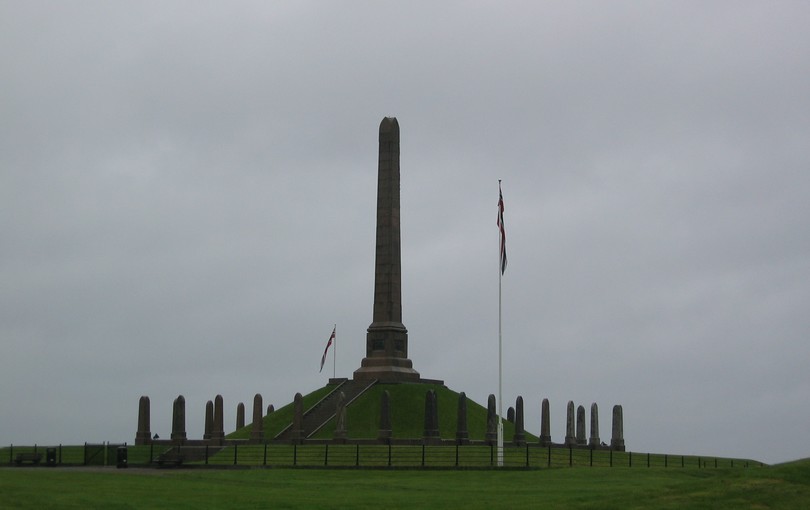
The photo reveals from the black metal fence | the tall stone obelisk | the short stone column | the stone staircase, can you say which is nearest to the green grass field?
the black metal fence

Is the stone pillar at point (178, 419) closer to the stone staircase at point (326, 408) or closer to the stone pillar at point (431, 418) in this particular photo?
the stone staircase at point (326, 408)

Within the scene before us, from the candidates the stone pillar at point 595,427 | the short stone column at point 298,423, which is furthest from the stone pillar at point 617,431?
the short stone column at point 298,423

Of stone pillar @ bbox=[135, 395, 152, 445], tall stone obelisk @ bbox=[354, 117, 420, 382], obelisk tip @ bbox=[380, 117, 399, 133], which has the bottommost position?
stone pillar @ bbox=[135, 395, 152, 445]

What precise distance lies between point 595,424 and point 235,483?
2842 centimetres

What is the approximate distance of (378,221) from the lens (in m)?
63.2

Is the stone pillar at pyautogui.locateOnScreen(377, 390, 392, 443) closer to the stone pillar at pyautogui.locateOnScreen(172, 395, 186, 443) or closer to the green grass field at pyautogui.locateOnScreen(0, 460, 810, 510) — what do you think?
the stone pillar at pyautogui.locateOnScreen(172, 395, 186, 443)

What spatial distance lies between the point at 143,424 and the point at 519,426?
1794 centimetres

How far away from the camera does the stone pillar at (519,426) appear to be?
5250 cm

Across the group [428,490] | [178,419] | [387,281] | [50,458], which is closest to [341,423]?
[178,419]

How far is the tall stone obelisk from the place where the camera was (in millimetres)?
63031

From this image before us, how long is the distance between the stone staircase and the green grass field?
21873 mm

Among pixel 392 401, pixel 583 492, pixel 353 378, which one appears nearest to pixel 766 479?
Answer: pixel 583 492

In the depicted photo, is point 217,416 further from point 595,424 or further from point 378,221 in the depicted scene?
point 595,424

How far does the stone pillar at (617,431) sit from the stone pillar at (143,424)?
72.8 ft
